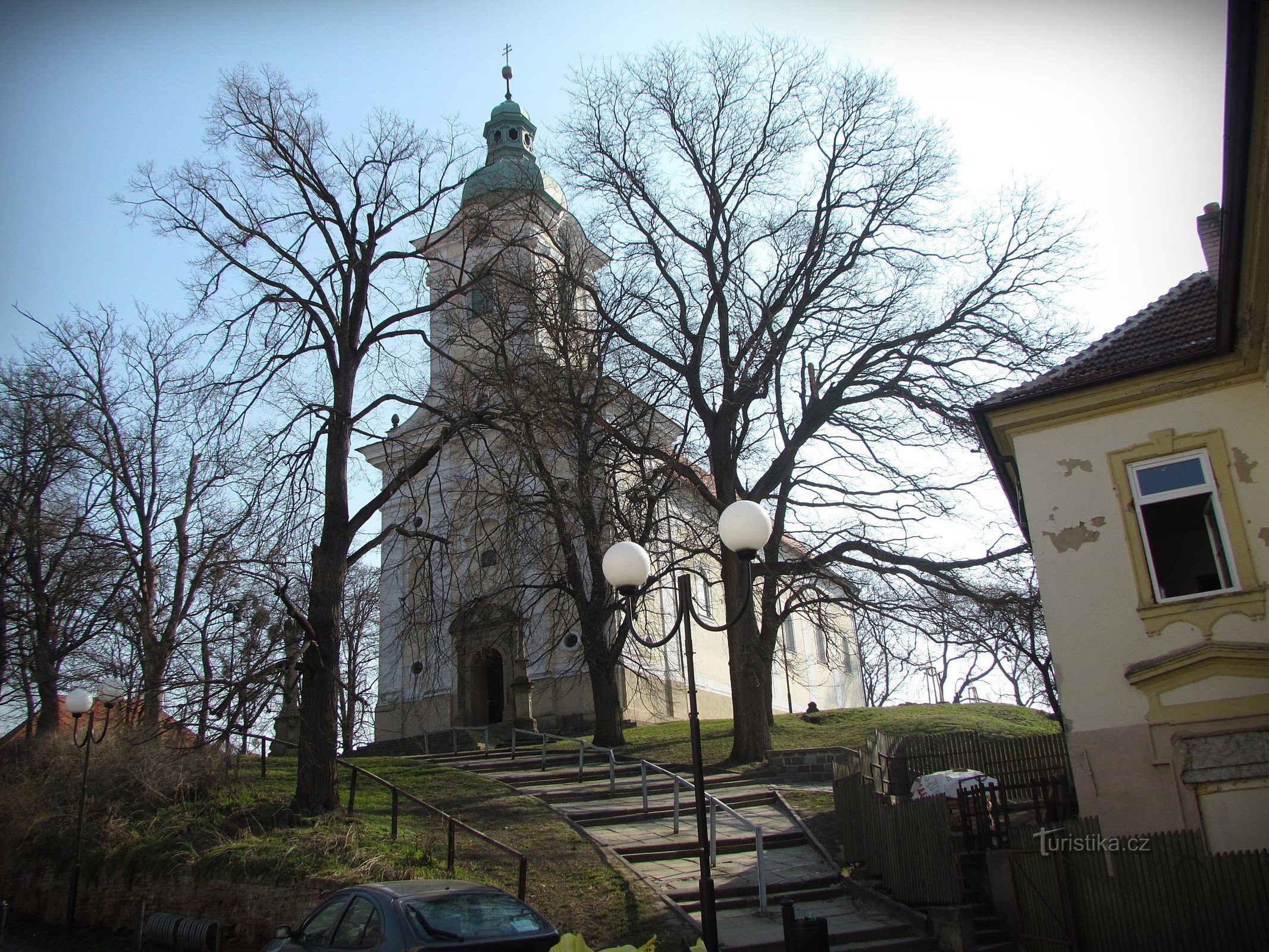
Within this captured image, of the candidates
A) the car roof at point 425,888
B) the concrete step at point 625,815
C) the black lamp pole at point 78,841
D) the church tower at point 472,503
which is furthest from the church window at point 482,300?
the car roof at point 425,888

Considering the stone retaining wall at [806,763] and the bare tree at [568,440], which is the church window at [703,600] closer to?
the bare tree at [568,440]

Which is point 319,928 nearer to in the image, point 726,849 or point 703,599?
point 726,849

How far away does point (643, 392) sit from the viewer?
75.8 feet

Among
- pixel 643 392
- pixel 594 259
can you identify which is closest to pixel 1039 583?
pixel 643 392

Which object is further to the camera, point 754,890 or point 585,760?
point 585,760

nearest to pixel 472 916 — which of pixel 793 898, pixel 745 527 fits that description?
pixel 745 527

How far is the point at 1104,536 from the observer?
507 inches

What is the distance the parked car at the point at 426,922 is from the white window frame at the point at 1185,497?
853cm

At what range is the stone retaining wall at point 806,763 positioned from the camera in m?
21.2

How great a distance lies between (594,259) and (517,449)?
390 inches

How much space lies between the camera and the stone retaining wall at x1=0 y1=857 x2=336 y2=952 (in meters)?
12.5

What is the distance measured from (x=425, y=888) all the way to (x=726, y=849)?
24.7ft

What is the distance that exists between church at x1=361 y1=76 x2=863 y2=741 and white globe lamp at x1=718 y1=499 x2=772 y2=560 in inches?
285

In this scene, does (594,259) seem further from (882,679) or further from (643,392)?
(882,679)
